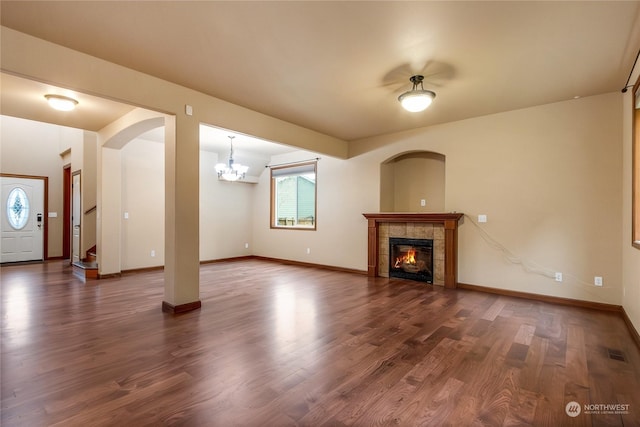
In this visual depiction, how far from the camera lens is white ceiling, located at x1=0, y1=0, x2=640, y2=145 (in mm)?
2309

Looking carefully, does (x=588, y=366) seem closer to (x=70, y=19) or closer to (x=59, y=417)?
(x=59, y=417)

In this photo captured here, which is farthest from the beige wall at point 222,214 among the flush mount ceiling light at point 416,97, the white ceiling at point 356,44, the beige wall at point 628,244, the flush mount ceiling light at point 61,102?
the beige wall at point 628,244

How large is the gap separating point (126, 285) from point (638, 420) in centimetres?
617

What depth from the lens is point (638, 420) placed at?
1771 millimetres

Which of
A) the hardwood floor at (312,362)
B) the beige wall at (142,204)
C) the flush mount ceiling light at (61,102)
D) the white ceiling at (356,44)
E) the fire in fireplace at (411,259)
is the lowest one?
the hardwood floor at (312,362)

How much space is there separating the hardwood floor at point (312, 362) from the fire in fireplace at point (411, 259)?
114cm

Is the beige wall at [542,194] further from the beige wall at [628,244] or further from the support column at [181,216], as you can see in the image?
the support column at [181,216]

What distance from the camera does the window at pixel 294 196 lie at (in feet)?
24.1

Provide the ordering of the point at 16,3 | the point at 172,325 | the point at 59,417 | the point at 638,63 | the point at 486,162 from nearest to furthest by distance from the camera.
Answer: the point at 59,417
the point at 16,3
the point at 638,63
the point at 172,325
the point at 486,162

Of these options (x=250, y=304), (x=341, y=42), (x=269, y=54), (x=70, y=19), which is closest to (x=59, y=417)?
(x=250, y=304)

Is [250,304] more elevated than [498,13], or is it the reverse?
[498,13]

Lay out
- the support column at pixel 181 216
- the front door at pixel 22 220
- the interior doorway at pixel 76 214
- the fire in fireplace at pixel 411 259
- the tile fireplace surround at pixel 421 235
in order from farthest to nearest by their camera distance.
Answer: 1. the front door at pixel 22 220
2. the interior doorway at pixel 76 214
3. the fire in fireplace at pixel 411 259
4. the tile fireplace surround at pixel 421 235
5. the support column at pixel 181 216

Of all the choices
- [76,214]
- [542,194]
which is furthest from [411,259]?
[76,214]

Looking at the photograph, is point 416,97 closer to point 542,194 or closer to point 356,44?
point 356,44
